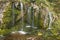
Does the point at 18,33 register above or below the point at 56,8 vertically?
below

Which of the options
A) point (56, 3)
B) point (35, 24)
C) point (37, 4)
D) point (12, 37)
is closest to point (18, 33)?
point (12, 37)

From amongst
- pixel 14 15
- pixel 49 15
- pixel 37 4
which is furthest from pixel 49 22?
pixel 14 15

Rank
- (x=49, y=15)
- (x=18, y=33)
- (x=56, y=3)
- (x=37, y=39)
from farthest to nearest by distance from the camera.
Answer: (x=56, y=3) < (x=49, y=15) < (x=18, y=33) < (x=37, y=39)

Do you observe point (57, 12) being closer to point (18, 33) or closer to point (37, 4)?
point (37, 4)

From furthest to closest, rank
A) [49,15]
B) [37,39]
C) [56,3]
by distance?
1. [56,3]
2. [49,15]
3. [37,39]

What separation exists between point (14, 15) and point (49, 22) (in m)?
1.96

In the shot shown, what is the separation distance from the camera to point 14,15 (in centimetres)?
1187

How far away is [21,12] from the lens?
11.9m

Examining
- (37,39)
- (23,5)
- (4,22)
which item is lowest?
(37,39)

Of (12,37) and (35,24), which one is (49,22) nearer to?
(35,24)

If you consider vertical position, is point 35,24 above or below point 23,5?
below

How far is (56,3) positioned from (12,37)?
11.8 feet

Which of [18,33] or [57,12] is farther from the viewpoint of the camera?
[57,12]

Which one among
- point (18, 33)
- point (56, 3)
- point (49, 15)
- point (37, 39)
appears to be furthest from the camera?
point (56, 3)
